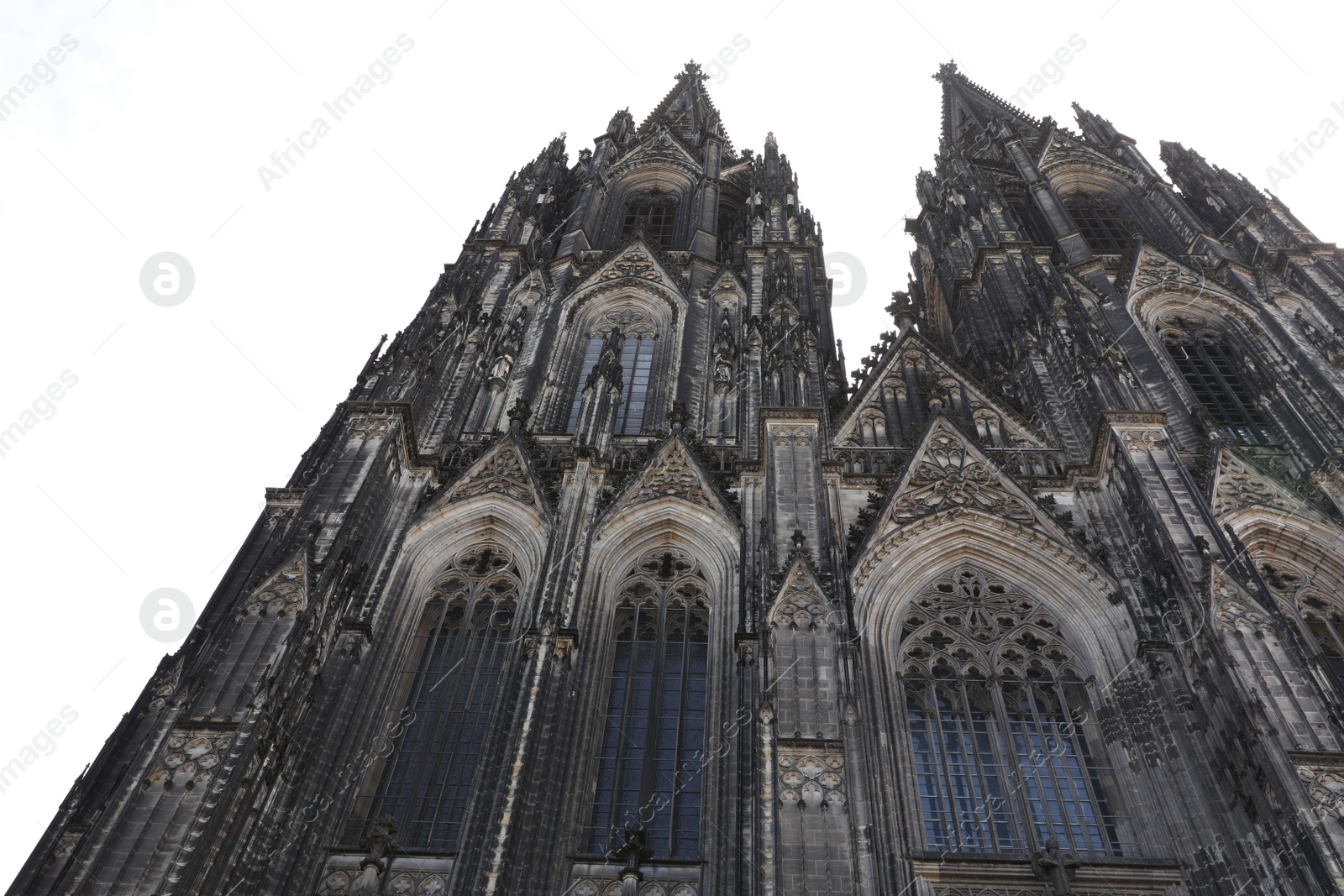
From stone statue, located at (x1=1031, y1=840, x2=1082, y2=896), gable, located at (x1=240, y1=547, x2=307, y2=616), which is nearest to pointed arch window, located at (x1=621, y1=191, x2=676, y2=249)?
gable, located at (x1=240, y1=547, x2=307, y2=616)

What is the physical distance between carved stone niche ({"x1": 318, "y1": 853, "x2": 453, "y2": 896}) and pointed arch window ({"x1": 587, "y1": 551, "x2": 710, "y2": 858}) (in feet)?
5.93

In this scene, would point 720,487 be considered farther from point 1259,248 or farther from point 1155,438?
point 1259,248

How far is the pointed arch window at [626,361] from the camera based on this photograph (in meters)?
23.2

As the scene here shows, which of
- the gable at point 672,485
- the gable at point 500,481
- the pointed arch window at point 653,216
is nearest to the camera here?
the gable at point 672,485

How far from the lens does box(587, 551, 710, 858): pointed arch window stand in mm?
14844

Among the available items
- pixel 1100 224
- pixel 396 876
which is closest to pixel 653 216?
pixel 1100 224

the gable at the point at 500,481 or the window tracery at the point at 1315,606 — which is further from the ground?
the gable at the point at 500,481

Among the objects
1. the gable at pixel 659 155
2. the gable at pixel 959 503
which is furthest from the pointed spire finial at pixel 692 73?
the gable at pixel 959 503

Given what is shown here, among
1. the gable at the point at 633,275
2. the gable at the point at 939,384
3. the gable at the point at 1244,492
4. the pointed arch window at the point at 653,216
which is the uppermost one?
the pointed arch window at the point at 653,216

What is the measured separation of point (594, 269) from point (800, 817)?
18301 millimetres

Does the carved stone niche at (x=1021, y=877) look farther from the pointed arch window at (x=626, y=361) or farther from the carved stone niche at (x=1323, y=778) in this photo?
the pointed arch window at (x=626, y=361)

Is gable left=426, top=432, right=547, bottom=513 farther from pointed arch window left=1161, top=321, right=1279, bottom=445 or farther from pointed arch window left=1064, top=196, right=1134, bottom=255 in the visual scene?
pointed arch window left=1064, top=196, right=1134, bottom=255

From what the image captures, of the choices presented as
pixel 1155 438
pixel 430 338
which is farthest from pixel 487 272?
pixel 1155 438

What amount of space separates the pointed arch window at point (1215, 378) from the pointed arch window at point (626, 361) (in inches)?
433
